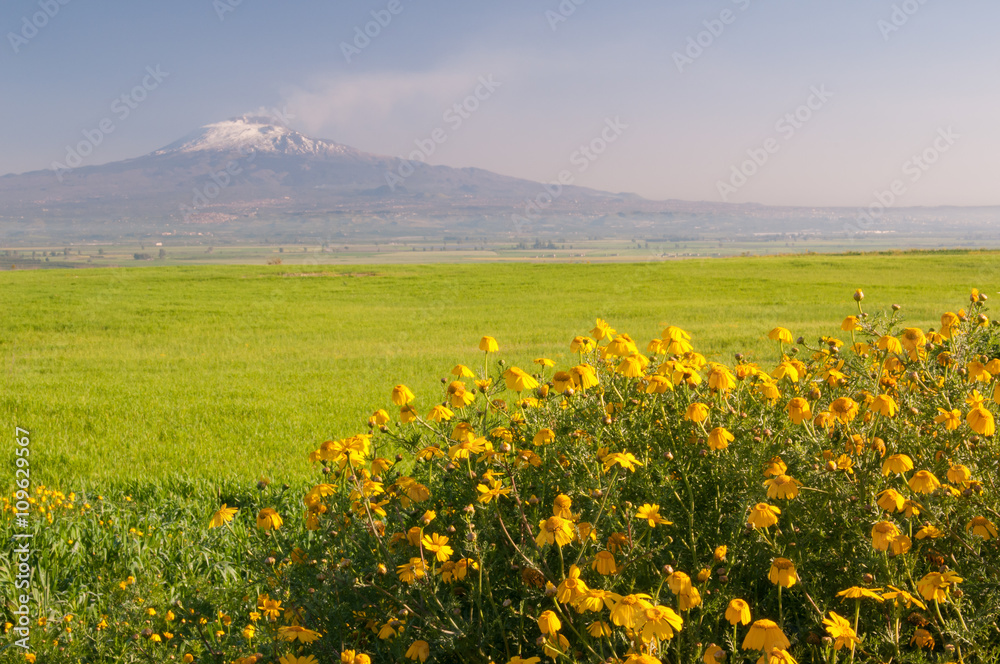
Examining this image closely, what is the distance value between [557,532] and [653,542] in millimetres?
595

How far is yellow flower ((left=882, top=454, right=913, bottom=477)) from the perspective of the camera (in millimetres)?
1768

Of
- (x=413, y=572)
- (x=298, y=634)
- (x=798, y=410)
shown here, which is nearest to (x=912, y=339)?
(x=798, y=410)

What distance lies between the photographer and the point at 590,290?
78.9 ft

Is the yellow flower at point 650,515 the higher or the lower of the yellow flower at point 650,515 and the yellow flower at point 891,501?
the lower

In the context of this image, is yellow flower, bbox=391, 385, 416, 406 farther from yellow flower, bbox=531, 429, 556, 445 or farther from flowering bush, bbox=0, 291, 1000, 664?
yellow flower, bbox=531, 429, 556, 445

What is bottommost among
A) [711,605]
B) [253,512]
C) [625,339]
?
[253,512]

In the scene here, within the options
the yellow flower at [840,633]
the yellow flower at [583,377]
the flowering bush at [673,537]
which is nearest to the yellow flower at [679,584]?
the flowering bush at [673,537]

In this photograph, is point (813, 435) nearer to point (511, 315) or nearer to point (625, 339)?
point (625, 339)

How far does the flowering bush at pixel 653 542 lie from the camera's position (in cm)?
162

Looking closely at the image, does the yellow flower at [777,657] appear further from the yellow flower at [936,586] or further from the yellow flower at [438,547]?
the yellow flower at [438,547]

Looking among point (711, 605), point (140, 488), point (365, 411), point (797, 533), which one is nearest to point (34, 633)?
point (140, 488)

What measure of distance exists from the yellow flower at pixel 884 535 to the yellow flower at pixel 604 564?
650 mm

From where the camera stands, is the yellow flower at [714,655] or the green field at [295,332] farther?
the green field at [295,332]

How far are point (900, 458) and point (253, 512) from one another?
155 inches
